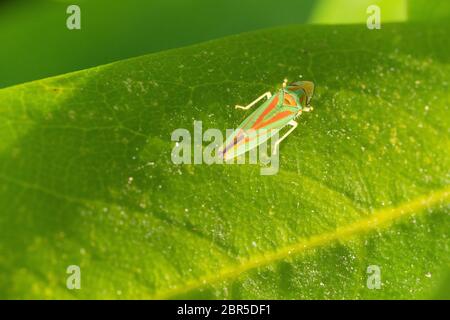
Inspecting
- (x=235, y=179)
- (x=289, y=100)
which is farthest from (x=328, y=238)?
(x=289, y=100)

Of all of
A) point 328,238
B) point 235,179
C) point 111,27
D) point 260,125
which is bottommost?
point 328,238

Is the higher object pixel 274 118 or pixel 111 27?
pixel 111 27

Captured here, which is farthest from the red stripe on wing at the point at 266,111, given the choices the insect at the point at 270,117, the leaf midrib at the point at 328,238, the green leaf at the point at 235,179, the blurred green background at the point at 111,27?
the leaf midrib at the point at 328,238

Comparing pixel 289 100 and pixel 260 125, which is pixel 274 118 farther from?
pixel 289 100

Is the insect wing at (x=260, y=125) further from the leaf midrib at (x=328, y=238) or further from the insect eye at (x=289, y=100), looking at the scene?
the leaf midrib at (x=328, y=238)

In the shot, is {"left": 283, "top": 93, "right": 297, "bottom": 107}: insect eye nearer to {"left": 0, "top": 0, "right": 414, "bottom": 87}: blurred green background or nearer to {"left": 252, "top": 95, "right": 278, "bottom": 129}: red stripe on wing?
{"left": 252, "top": 95, "right": 278, "bottom": 129}: red stripe on wing

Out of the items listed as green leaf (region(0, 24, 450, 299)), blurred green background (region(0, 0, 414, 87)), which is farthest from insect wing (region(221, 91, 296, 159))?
blurred green background (region(0, 0, 414, 87))
